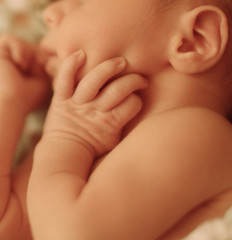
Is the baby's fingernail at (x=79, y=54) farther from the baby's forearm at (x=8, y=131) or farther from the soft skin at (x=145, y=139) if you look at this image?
the baby's forearm at (x=8, y=131)

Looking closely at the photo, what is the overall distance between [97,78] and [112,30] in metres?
0.10

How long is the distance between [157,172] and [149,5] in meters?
0.34

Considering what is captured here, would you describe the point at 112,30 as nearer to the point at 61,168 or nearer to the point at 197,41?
the point at 197,41

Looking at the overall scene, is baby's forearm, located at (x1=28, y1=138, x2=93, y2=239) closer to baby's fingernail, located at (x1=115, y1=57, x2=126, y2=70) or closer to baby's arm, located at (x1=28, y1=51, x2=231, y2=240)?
baby's arm, located at (x1=28, y1=51, x2=231, y2=240)

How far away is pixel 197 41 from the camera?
77 cm

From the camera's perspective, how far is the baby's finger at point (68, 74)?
75 centimetres

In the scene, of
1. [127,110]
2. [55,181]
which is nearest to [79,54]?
[127,110]

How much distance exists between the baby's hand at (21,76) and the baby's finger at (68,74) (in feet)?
0.49

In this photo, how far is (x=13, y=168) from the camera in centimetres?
96

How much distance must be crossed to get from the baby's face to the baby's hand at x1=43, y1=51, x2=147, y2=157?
0.02m

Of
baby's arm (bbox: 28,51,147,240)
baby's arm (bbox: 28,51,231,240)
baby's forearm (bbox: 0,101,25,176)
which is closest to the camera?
baby's arm (bbox: 28,51,231,240)

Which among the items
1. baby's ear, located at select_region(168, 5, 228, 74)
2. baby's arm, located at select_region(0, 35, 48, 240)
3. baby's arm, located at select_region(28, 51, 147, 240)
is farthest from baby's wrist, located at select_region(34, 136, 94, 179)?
baby's ear, located at select_region(168, 5, 228, 74)

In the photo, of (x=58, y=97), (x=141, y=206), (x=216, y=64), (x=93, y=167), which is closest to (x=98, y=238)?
(x=141, y=206)

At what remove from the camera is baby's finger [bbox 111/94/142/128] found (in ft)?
2.44
